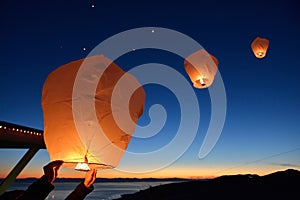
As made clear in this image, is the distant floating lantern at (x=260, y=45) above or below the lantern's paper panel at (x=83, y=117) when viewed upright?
above

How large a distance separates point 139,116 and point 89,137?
0.65 ft

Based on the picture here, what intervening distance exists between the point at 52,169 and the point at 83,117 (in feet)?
0.63

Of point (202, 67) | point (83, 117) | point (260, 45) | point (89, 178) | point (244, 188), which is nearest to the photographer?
point (83, 117)

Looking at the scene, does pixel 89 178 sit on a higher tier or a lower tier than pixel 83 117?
lower

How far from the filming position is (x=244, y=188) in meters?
6.23

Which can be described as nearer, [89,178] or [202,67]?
[89,178]

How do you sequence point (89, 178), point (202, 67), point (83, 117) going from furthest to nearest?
point (202, 67) < point (89, 178) < point (83, 117)

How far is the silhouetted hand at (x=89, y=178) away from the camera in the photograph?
3.25ft

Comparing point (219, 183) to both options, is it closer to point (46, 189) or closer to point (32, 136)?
point (32, 136)

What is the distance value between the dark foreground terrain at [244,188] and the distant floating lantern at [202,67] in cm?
394

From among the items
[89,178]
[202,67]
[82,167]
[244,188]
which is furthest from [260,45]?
[244,188]

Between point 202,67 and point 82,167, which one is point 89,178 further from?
point 202,67

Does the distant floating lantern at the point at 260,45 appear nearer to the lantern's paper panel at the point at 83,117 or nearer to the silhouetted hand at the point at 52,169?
the lantern's paper panel at the point at 83,117

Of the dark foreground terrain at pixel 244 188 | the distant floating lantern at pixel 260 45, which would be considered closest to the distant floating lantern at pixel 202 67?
the distant floating lantern at pixel 260 45
